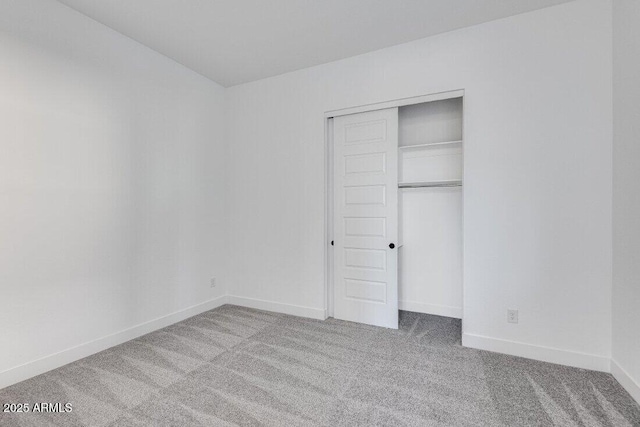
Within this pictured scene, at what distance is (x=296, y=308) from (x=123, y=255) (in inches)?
77.0

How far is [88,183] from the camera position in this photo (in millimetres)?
2623

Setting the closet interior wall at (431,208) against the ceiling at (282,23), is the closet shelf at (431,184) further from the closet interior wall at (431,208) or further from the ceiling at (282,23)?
the ceiling at (282,23)

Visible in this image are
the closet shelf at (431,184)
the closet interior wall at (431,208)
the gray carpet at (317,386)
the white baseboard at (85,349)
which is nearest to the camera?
Answer: the gray carpet at (317,386)

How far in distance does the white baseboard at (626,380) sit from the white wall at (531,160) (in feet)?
0.28

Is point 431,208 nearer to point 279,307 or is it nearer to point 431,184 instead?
point 431,184

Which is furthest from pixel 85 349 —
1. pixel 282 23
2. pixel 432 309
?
pixel 432 309

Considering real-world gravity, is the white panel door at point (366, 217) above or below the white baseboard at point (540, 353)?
above

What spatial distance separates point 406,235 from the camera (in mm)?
3771

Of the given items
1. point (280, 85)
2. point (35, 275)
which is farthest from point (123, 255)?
point (280, 85)

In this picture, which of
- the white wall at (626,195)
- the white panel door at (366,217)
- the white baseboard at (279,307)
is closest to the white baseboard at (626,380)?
the white wall at (626,195)

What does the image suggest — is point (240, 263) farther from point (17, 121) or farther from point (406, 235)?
point (17, 121)

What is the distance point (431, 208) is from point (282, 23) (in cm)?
258

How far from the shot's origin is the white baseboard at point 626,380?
1976 mm

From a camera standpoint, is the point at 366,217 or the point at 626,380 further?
the point at 366,217
